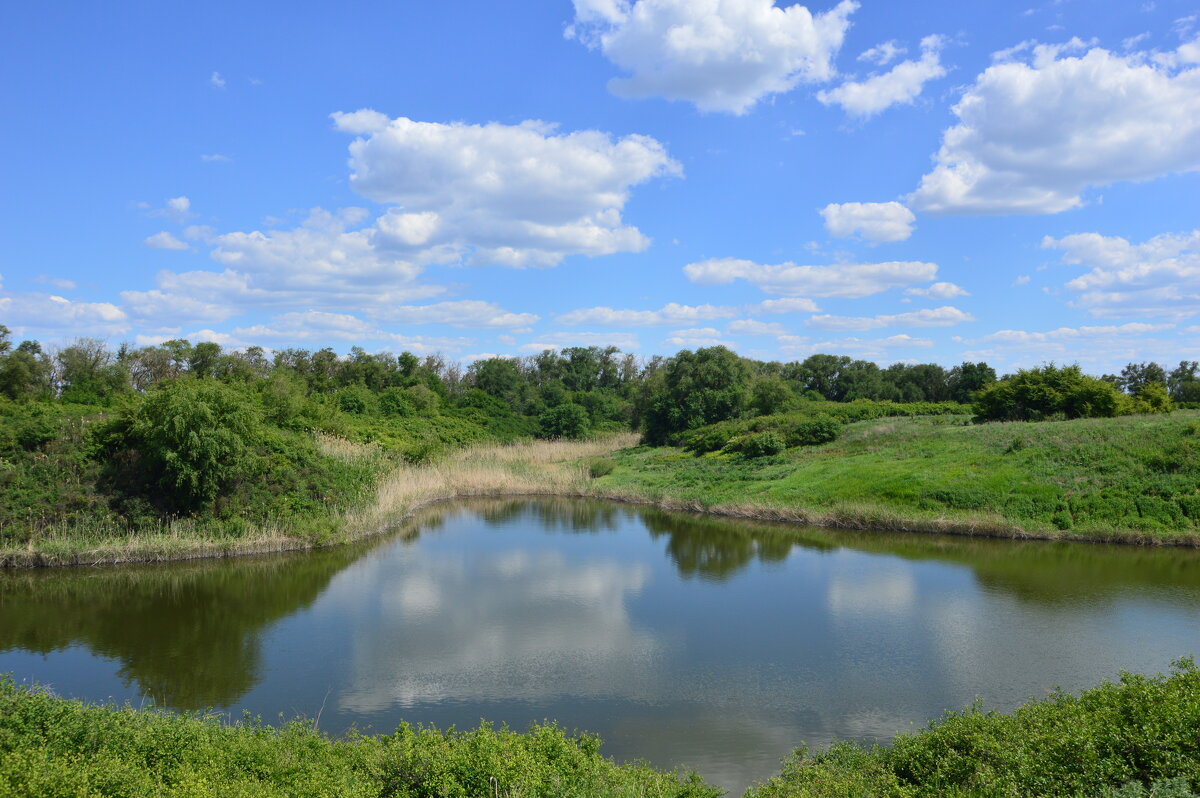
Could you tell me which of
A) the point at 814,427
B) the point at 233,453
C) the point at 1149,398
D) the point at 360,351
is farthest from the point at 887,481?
the point at 360,351

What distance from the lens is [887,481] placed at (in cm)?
2630

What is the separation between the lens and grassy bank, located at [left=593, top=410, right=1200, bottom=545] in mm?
21906

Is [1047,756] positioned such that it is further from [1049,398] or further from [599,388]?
[599,388]

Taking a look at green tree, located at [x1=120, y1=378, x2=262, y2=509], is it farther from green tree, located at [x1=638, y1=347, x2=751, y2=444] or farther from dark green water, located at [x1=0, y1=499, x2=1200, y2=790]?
green tree, located at [x1=638, y1=347, x2=751, y2=444]

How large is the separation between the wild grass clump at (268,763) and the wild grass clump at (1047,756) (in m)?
1.52

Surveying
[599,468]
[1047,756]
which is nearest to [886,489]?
[599,468]

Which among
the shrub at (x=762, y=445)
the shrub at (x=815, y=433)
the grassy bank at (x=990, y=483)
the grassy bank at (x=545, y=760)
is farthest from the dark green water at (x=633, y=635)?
the shrub at (x=815, y=433)

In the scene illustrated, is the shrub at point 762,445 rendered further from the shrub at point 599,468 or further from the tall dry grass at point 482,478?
the tall dry grass at point 482,478

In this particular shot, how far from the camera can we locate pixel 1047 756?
579 cm

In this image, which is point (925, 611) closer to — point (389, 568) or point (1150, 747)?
point (1150, 747)

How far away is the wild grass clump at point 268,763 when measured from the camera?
534 cm

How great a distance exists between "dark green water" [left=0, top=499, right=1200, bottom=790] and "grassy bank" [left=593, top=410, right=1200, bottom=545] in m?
1.56

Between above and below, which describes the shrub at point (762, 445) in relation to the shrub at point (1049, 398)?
below

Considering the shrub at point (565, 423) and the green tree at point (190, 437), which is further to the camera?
the shrub at point (565, 423)
